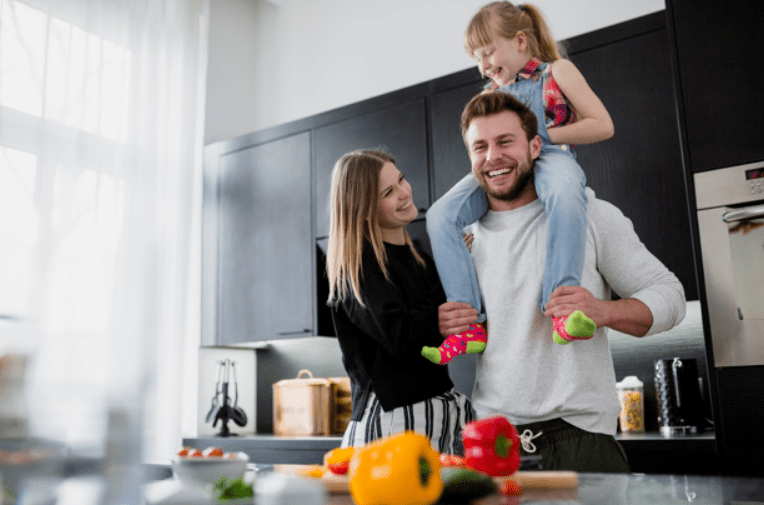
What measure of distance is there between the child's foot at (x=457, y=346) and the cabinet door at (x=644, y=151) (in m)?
1.13

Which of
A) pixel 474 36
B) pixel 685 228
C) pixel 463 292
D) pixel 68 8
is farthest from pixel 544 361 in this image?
pixel 68 8

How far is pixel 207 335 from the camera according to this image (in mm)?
3633

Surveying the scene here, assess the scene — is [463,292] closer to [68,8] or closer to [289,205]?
[289,205]

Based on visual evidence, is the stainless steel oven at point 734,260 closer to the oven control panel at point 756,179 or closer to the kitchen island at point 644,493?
the oven control panel at point 756,179

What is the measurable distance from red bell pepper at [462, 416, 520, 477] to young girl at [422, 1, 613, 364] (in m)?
0.51

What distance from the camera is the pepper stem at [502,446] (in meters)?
0.93

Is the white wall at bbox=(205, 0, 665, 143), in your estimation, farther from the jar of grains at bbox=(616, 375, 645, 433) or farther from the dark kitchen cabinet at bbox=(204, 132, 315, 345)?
the jar of grains at bbox=(616, 375, 645, 433)

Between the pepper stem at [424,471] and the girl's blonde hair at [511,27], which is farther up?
the girl's blonde hair at [511,27]

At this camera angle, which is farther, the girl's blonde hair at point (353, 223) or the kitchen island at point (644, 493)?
the girl's blonde hair at point (353, 223)

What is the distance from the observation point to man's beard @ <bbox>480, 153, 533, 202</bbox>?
1658mm

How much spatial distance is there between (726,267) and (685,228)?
0.43 meters

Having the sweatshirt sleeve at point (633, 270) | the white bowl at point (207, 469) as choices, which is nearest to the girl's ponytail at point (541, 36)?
the sweatshirt sleeve at point (633, 270)

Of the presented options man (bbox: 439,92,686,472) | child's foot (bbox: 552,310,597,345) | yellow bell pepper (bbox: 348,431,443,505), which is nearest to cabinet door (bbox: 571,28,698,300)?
man (bbox: 439,92,686,472)

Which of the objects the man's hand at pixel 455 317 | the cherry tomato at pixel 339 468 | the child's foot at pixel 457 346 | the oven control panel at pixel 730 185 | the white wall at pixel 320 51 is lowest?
the cherry tomato at pixel 339 468
